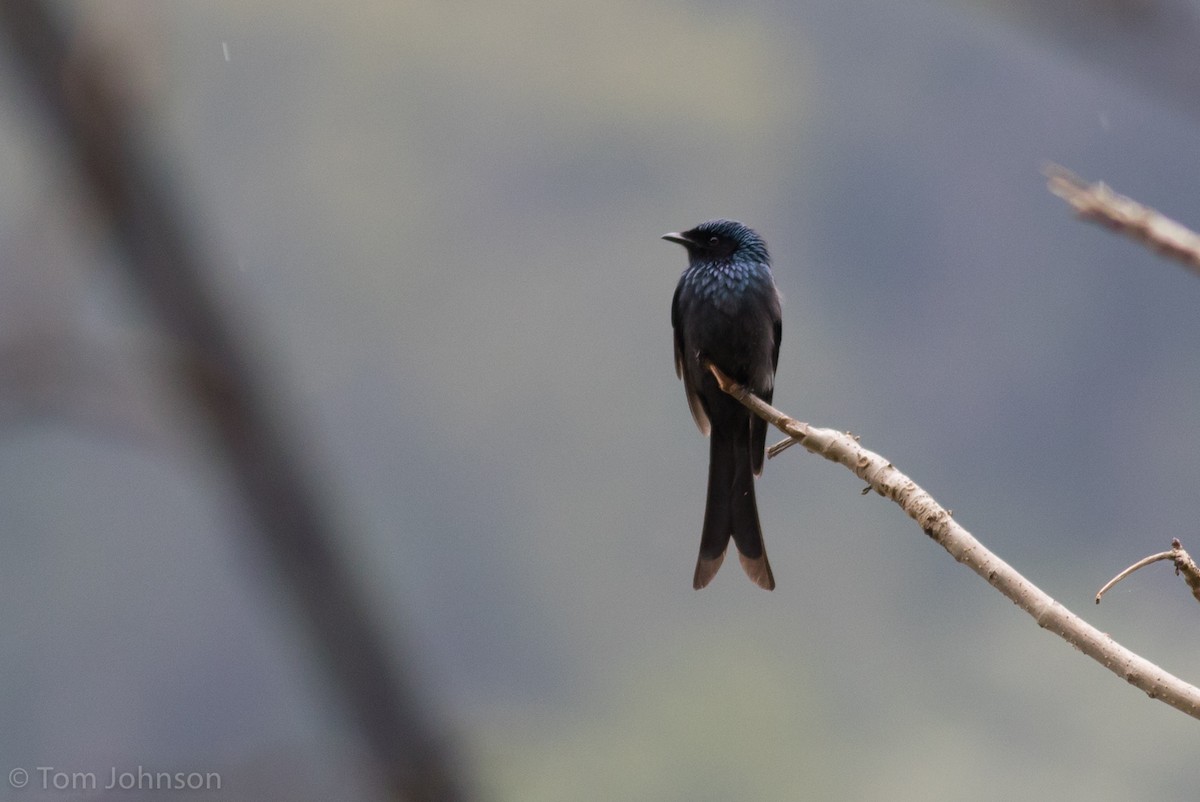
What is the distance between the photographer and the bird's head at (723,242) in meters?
3.13

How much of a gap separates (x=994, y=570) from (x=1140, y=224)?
79 cm

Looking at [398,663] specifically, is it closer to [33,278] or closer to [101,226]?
[101,226]

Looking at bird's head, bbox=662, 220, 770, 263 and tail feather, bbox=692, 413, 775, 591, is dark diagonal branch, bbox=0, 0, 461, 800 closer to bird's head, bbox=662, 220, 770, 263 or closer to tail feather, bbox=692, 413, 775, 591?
tail feather, bbox=692, 413, 775, 591

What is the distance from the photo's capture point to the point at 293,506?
29 centimetres

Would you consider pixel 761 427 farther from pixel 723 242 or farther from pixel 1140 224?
pixel 1140 224

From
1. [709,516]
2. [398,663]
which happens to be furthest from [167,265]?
[709,516]

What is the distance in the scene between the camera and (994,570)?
5.03ft

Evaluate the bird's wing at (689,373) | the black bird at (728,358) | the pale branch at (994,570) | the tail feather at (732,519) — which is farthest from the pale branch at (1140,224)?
the bird's wing at (689,373)

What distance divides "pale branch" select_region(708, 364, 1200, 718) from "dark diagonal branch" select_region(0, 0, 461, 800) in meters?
1.28

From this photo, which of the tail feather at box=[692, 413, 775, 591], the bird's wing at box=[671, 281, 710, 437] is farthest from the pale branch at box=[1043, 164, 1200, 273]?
the bird's wing at box=[671, 281, 710, 437]

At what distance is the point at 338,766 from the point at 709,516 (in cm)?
234

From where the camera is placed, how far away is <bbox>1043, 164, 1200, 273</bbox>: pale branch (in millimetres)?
841

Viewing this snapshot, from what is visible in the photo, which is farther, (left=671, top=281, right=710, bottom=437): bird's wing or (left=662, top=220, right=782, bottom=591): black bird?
(left=671, top=281, right=710, bottom=437): bird's wing

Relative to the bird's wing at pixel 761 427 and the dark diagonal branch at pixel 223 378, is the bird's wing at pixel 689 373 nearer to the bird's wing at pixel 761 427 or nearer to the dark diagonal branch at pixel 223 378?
the bird's wing at pixel 761 427
